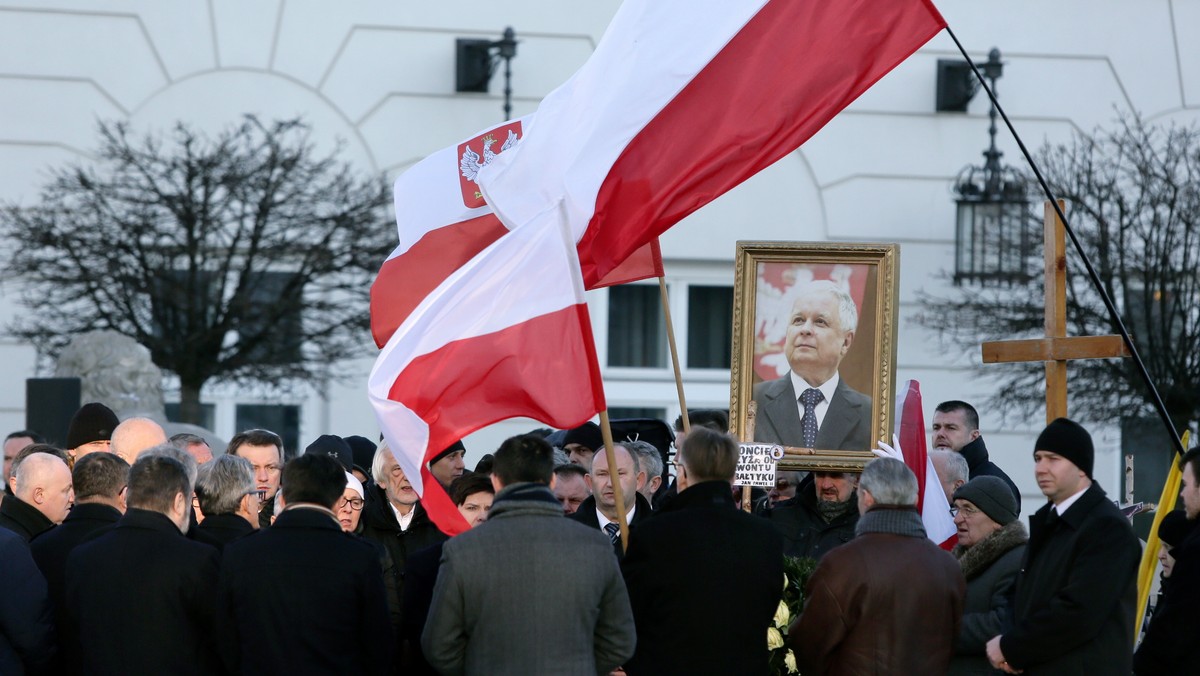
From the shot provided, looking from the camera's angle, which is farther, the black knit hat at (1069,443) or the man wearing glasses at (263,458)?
the man wearing glasses at (263,458)

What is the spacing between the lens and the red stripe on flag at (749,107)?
6562mm

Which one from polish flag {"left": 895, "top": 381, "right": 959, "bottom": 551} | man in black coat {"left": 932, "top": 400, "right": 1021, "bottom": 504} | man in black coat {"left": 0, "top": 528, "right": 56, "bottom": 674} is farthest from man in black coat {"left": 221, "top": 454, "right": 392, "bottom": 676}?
man in black coat {"left": 932, "top": 400, "right": 1021, "bottom": 504}

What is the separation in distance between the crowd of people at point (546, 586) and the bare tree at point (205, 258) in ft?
19.7

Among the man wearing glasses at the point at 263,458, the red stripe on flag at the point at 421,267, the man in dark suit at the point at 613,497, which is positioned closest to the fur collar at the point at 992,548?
the man in dark suit at the point at 613,497

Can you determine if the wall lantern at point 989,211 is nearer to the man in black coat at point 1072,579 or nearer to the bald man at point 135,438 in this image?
the man in black coat at point 1072,579

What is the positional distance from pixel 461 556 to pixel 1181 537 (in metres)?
3.55

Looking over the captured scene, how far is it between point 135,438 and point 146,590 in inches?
78.8

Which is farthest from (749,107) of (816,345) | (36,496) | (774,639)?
(36,496)

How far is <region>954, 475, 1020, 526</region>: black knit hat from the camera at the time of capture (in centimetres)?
671

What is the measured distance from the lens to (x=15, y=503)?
676 centimetres

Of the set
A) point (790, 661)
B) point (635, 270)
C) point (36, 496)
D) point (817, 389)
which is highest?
point (635, 270)

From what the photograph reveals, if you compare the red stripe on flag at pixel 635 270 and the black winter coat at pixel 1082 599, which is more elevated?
the red stripe on flag at pixel 635 270

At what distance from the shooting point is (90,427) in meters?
8.65

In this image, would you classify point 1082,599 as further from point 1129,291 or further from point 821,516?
point 1129,291
